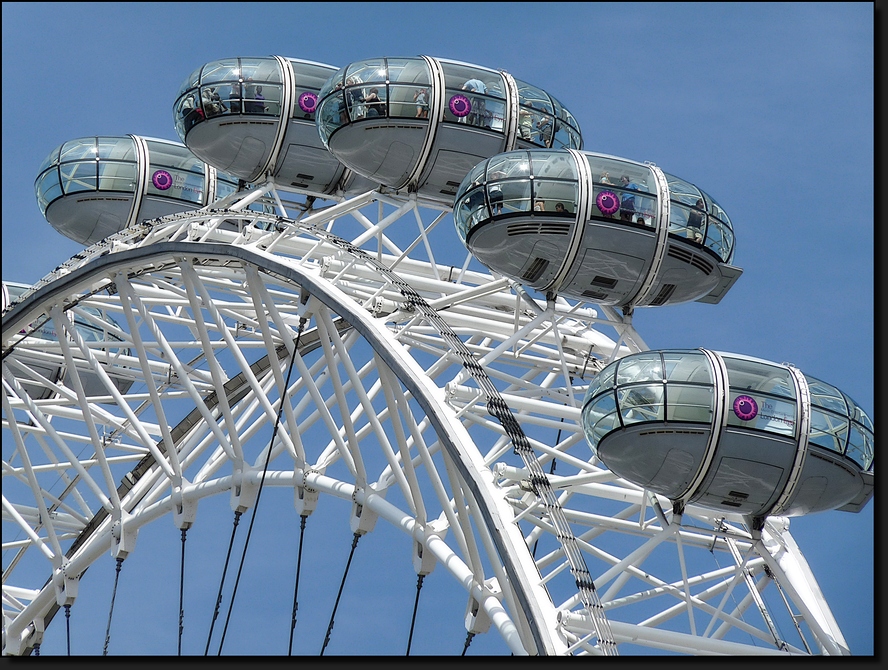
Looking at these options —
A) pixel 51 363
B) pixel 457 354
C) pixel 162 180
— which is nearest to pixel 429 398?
pixel 457 354

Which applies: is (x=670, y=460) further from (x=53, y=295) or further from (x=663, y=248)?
(x=53, y=295)

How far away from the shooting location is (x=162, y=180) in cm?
4278

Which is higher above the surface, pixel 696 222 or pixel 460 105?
pixel 460 105

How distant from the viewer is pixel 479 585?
27.9 m

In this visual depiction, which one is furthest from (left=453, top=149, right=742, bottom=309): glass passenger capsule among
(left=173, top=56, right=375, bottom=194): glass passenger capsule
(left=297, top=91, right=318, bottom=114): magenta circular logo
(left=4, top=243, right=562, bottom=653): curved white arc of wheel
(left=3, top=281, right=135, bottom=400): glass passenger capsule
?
(left=3, top=281, right=135, bottom=400): glass passenger capsule

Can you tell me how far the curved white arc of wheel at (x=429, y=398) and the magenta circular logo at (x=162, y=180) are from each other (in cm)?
669

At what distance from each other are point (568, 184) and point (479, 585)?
719cm

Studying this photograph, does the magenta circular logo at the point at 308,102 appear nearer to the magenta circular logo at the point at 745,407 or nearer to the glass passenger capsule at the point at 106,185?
the glass passenger capsule at the point at 106,185

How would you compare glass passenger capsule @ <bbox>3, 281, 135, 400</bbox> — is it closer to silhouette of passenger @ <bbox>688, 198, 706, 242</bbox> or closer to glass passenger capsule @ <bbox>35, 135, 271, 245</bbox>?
glass passenger capsule @ <bbox>35, 135, 271, 245</bbox>

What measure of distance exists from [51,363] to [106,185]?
5805mm

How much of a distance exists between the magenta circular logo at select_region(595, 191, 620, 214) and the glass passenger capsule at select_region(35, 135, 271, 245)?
15.9 meters

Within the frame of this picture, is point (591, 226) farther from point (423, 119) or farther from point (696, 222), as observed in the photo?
point (423, 119)

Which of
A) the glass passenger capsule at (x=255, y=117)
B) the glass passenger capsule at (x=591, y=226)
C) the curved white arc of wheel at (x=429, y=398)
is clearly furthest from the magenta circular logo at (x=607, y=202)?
the glass passenger capsule at (x=255, y=117)

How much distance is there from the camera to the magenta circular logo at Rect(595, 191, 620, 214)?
29734mm
